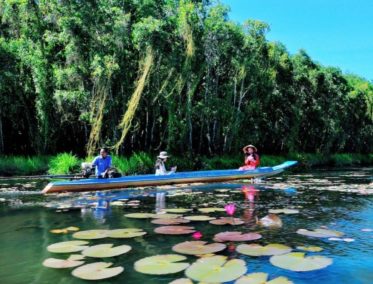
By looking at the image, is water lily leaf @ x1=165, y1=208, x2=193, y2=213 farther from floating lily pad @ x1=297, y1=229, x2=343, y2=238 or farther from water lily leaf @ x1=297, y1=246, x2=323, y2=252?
water lily leaf @ x1=297, y1=246, x2=323, y2=252

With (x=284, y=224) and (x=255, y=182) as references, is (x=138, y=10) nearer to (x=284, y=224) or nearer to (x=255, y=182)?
(x=255, y=182)

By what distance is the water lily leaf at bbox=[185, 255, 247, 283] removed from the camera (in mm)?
4742

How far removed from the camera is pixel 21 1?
19703 mm

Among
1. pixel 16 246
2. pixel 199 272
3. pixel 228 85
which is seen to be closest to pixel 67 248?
pixel 16 246

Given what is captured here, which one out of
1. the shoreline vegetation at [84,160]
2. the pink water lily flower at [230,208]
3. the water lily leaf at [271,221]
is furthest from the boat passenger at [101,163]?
the water lily leaf at [271,221]

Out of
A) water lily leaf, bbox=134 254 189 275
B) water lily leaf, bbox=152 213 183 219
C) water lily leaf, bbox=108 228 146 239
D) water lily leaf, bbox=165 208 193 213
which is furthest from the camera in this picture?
water lily leaf, bbox=165 208 193 213

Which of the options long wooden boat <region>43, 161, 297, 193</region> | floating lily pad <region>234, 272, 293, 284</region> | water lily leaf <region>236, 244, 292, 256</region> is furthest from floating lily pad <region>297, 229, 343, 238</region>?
long wooden boat <region>43, 161, 297, 193</region>

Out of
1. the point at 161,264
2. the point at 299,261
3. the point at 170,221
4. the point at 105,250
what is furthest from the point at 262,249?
the point at 170,221

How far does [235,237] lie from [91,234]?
7.64ft

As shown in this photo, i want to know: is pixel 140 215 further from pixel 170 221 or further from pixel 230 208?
pixel 230 208

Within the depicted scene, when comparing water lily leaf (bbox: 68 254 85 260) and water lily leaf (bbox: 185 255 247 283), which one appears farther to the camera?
water lily leaf (bbox: 68 254 85 260)

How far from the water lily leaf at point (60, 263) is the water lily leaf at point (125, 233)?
1.41 meters

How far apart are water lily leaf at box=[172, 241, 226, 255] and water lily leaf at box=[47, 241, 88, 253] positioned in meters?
1.36

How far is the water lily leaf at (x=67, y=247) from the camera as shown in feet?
19.9
